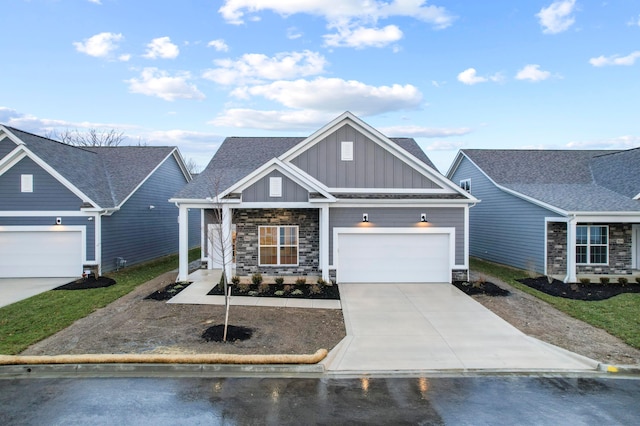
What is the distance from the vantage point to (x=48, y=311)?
1102cm

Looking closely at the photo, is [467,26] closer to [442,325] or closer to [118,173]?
[442,325]

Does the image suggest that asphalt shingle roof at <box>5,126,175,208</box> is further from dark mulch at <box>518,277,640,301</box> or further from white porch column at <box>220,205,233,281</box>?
dark mulch at <box>518,277,640,301</box>

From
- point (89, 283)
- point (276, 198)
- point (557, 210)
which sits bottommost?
point (89, 283)

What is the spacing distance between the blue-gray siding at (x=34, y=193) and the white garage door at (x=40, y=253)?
1.04m

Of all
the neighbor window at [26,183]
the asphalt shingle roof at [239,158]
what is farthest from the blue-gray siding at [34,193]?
the asphalt shingle roof at [239,158]

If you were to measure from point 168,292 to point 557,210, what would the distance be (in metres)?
14.7

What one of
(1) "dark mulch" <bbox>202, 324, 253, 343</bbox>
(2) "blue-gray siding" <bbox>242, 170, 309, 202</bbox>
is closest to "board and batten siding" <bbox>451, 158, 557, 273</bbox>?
(2) "blue-gray siding" <bbox>242, 170, 309, 202</bbox>

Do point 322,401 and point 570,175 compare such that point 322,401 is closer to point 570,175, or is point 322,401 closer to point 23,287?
point 23,287

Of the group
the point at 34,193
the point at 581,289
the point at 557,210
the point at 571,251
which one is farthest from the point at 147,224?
the point at 581,289

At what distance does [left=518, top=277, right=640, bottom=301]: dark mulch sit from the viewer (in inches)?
518

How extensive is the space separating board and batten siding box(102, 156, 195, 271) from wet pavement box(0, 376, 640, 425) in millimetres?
11406

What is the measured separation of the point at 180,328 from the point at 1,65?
2081 cm

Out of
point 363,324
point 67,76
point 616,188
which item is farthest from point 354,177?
point 67,76

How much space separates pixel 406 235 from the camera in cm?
1529
